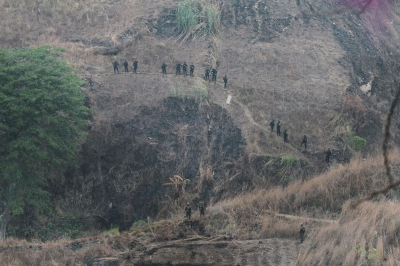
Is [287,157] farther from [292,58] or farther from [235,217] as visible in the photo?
[292,58]

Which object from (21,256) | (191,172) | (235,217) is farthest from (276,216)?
(21,256)

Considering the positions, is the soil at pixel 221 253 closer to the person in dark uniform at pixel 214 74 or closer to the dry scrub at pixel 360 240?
the dry scrub at pixel 360 240

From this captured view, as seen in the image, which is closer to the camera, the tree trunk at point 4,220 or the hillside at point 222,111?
the hillside at point 222,111

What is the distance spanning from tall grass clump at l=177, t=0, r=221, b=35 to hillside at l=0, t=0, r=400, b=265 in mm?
409

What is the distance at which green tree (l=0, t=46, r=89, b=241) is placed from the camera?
60.6 ft

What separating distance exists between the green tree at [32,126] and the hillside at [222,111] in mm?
1769

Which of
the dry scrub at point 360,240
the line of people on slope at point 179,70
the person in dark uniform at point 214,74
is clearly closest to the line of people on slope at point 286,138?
the line of people on slope at point 179,70

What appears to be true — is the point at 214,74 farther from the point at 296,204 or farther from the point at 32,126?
the point at 32,126

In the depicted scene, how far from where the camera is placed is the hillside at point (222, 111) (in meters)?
18.5

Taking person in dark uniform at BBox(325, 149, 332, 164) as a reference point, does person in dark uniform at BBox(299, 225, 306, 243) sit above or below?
above

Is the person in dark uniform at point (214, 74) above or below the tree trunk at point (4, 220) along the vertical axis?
above

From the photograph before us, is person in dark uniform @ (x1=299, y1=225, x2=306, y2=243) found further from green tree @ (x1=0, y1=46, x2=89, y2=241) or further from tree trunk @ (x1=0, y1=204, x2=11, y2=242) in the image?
tree trunk @ (x1=0, y1=204, x2=11, y2=242)

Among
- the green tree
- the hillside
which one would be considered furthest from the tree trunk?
the hillside

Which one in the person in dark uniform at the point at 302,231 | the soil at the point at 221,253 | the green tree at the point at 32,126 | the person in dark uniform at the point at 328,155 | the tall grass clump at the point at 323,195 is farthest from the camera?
the person in dark uniform at the point at 328,155
